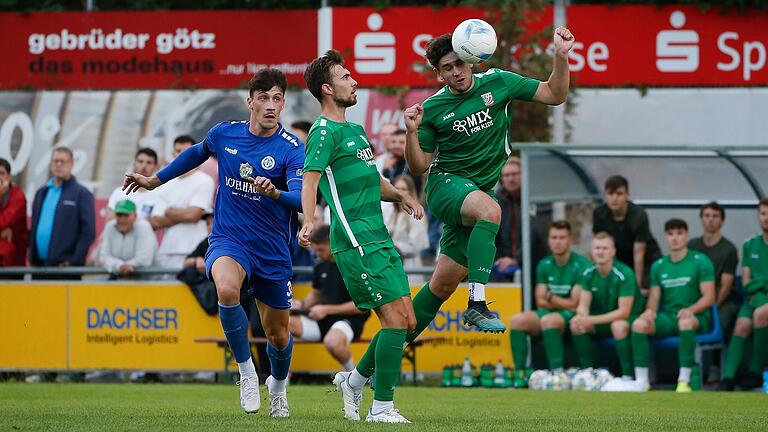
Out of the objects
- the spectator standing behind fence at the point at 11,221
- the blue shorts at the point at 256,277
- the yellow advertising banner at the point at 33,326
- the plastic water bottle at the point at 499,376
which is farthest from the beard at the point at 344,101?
the spectator standing behind fence at the point at 11,221

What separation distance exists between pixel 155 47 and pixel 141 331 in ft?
20.3

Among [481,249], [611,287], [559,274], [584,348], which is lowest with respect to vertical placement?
[584,348]

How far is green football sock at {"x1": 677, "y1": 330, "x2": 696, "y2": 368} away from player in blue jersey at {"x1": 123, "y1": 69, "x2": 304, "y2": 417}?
19.4 feet

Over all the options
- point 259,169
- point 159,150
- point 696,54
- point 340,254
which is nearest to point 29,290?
point 159,150

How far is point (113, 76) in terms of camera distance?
20.6 meters

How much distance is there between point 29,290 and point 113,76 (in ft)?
18.1

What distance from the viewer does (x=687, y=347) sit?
14.7 m

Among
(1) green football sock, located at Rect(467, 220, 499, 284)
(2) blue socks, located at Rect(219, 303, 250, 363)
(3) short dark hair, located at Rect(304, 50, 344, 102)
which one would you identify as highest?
(3) short dark hair, located at Rect(304, 50, 344, 102)

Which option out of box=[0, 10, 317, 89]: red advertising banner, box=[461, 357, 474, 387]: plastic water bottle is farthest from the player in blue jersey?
box=[0, 10, 317, 89]: red advertising banner

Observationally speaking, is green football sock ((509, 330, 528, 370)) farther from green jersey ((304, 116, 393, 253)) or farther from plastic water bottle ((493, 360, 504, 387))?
green jersey ((304, 116, 393, 253))

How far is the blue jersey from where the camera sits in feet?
32.6

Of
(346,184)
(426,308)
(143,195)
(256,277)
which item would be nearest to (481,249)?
(426,308)

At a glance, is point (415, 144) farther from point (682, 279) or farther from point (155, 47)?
point (155, 47)

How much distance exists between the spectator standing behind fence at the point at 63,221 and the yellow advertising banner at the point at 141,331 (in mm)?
618
